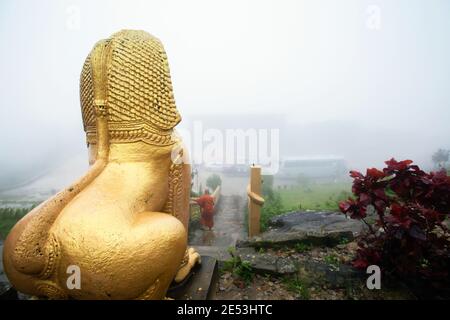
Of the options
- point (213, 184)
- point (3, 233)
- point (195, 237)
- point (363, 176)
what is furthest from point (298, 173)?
point (3, 233)

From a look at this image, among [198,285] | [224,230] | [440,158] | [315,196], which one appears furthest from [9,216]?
[440,158]

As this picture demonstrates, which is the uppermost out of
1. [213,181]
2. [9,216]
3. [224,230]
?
[9,216]

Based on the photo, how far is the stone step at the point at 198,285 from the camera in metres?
2.08

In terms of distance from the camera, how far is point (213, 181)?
11078mm

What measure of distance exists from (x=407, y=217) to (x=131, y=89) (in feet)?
8.53

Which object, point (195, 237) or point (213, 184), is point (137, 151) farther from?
point (213, 184)

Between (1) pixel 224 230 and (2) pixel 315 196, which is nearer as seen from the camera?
(1) pixel 224 230

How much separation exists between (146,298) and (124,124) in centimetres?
107

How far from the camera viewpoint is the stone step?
2080 millimetres

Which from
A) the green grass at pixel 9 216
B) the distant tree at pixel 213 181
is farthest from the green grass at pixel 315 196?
the green grass at pixel 9 216

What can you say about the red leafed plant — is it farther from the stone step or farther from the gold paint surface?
the gold paint surface

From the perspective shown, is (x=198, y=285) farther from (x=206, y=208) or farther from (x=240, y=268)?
(x=206, y=208)

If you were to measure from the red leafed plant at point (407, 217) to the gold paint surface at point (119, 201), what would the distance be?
6.32ft
